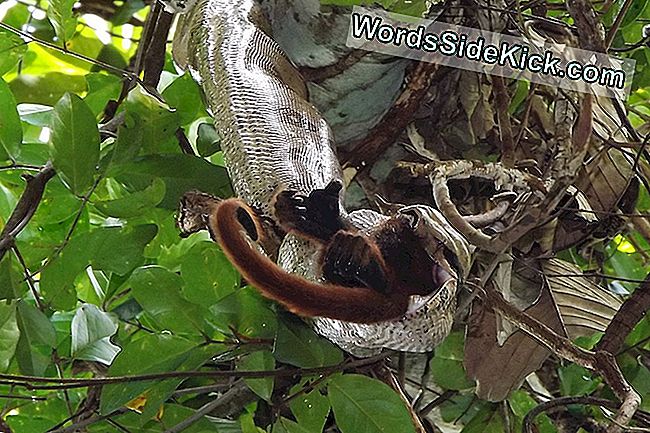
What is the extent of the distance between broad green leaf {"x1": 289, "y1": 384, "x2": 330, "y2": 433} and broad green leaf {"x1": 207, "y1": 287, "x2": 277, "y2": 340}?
5cm

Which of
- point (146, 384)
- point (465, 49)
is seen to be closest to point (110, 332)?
point (146, 384)

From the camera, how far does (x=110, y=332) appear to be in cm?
61

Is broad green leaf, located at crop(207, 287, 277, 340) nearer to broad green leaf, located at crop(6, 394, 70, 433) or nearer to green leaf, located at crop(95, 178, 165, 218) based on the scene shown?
green leaf, located at crop(95, 178, 165, 218)

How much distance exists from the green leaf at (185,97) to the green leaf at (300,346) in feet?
0.71

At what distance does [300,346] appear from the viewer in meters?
0.50

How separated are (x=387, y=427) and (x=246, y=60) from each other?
0.24 meters

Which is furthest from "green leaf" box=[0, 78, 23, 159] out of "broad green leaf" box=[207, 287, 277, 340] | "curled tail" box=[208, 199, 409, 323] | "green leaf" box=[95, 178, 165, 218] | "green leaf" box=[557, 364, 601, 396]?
"green leaf" box=[557, 364, 601, 396]

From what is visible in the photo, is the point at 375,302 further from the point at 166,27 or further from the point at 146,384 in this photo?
the point at 166,27

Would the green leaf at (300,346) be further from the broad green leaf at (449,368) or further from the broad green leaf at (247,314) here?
the broad green leaf at (449,368)

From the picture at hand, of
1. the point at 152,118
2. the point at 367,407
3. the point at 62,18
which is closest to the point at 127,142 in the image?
the point at 152,118

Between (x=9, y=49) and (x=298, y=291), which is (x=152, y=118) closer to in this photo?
(x=9, y=49)

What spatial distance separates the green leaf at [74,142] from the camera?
0.55m

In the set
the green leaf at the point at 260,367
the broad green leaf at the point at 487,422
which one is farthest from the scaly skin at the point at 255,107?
the broad green leaf at the point at 487,422

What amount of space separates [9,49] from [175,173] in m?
0.21
